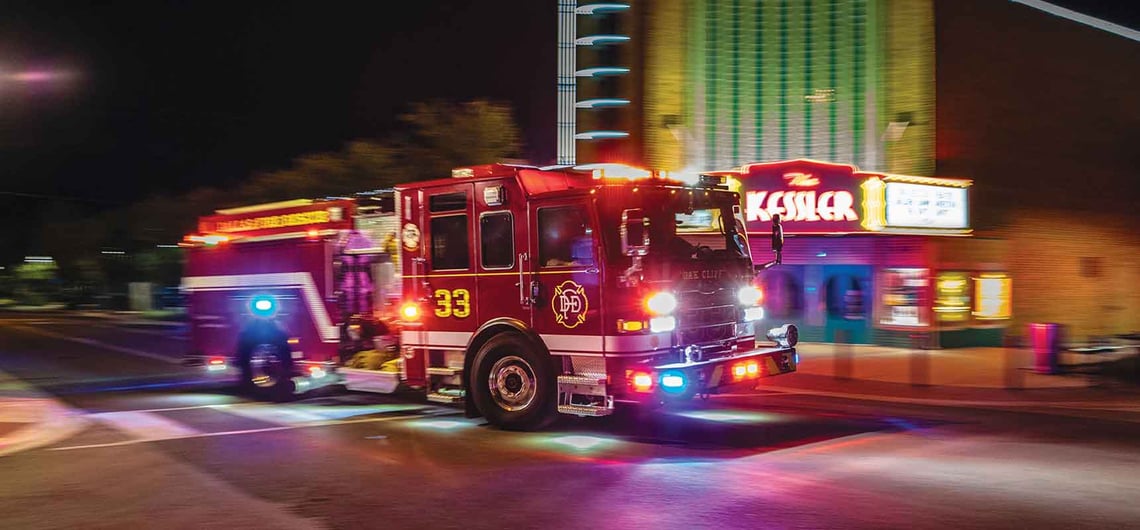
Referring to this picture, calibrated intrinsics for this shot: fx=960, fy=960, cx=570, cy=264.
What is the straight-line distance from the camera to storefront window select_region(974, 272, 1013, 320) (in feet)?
66.4

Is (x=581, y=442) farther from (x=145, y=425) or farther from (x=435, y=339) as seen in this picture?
(x=145, y=425)

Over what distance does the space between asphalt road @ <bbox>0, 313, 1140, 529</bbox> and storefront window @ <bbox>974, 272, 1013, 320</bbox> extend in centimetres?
823

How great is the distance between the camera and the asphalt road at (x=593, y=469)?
6.88m

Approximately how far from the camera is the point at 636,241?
8859 mm

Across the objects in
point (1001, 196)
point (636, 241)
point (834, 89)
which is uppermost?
point (834, 89)

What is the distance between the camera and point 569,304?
976 cm

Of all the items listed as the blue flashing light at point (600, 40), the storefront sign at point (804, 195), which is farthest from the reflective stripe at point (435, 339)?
the blue flashing light at point (600, 40)

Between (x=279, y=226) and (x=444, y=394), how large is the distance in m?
4.12

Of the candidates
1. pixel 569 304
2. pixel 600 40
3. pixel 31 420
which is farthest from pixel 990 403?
pixel 600 40

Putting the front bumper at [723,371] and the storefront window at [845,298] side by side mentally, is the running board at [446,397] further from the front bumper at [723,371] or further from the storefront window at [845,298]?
the storefront window at [845,298]

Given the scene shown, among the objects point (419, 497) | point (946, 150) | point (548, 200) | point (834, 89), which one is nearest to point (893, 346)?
point (946, 150)

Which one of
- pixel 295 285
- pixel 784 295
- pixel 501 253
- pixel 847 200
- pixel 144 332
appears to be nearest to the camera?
pixel 501 253

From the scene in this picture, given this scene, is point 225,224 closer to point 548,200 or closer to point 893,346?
point 548,200

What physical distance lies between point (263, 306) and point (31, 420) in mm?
3146
